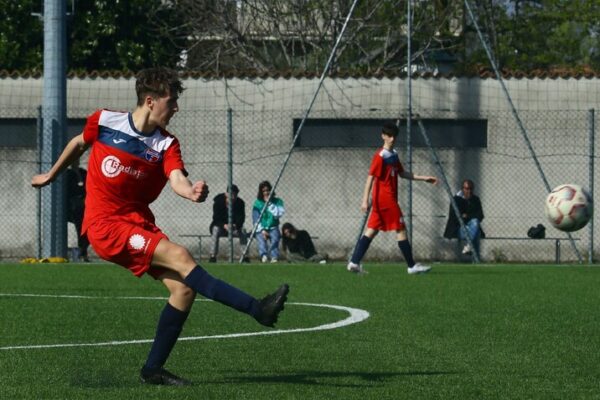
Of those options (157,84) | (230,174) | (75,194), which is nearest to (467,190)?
(230,174)

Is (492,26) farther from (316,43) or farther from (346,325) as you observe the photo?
(346,325)

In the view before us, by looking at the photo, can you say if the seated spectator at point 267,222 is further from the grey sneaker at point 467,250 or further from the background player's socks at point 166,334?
the background player's socks at point 166,334

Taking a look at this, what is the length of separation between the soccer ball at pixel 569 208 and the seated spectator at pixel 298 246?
8.86 meters

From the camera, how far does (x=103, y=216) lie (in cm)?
718

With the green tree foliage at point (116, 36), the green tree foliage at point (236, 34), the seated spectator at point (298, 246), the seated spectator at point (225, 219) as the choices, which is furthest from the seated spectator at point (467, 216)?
the green tree foliage at point (116, 36)

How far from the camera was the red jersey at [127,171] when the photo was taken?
7219 mm

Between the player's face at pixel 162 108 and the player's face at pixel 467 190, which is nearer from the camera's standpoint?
the player's face at pixel 162 108

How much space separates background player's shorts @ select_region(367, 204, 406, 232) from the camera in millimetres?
17828

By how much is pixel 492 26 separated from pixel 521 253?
514 inches

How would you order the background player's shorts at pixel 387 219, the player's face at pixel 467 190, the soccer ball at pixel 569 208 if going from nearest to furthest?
the soccer ball at pixel 569 208, the background player's shorts at pixel 387 219, the player's face at pixel 467 190

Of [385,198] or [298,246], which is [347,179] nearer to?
[298,246]

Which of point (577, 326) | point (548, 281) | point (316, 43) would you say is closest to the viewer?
point (577, 326)

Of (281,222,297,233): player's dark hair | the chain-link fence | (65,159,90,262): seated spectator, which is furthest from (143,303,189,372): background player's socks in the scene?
the chain-link fence

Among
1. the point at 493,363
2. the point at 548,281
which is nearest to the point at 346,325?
the point at 493,363
